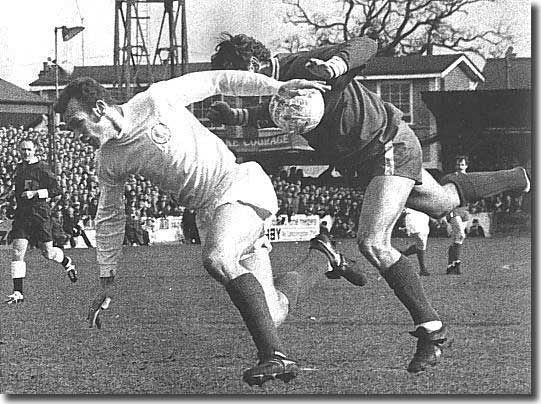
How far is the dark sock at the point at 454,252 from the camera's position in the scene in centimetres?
485

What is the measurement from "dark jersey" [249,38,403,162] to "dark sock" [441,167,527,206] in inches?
13.0

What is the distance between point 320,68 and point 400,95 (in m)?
0.43

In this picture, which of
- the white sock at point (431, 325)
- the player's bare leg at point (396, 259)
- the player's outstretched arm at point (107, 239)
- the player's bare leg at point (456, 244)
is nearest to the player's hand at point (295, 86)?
the player's bare leg at point (396, 259)

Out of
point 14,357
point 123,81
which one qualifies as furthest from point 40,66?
point 14,357

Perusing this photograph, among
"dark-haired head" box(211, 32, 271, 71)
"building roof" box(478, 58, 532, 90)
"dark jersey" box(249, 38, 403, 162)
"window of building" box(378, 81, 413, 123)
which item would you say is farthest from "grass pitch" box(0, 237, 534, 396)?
"dark-haired head" box(211, 32, 271, 71)

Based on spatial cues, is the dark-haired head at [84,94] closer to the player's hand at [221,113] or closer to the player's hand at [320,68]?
the player's hand at [221,113]

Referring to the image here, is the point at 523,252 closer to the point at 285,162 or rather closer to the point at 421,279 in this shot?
the point at 421,279

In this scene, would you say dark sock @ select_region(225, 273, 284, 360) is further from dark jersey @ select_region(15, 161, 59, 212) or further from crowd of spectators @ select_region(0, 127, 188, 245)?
dark jersey @ select_region(15, 161, 59, 212)

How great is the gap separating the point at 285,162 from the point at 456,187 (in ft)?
2.21

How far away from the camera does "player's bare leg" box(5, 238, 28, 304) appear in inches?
206

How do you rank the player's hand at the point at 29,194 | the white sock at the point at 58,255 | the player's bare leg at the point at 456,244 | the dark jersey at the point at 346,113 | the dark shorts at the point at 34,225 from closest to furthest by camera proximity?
the dark jersey at the point at 346,113 < the player's bare leg at the point at 456,244 < the player's hand at the point at 29,194 < the dark shorts at the point at 34,225 < the white sock at the point at 58,255

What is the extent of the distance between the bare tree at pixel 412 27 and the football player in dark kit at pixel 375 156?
0.58ft

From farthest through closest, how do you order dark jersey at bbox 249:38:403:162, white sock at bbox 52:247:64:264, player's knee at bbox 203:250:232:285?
white sock at bbox 52:247:64:264
dark jersey at bbox 249:38:403:162
player's knee at bbox 203:250:232:285

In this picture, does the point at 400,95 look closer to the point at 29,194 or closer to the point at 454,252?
the point at 454,252
